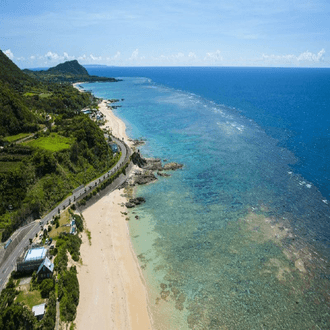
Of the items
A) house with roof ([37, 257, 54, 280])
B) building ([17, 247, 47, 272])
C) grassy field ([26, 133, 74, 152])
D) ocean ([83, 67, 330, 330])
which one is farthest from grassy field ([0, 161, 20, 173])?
ocean ([83, 67, 330, 330])

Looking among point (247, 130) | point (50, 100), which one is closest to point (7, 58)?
point (50, 100)

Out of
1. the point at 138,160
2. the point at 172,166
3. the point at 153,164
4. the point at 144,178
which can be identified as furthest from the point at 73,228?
the point at 172,166

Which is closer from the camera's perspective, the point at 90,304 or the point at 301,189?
the point at 90,304

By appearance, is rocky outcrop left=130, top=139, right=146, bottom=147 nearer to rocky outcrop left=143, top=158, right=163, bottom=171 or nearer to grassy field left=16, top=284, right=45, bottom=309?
rocky outcrop left=143, top=158, right=163, bottom=171

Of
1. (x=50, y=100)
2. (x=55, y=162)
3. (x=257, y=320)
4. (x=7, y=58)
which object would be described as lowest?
(x=257, y=320)

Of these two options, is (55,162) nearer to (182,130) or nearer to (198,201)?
(198,201)

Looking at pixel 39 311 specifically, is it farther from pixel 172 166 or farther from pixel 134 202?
pixel 172 166

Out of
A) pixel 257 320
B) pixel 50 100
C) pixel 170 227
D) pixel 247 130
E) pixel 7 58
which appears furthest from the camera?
pixel 7 58
